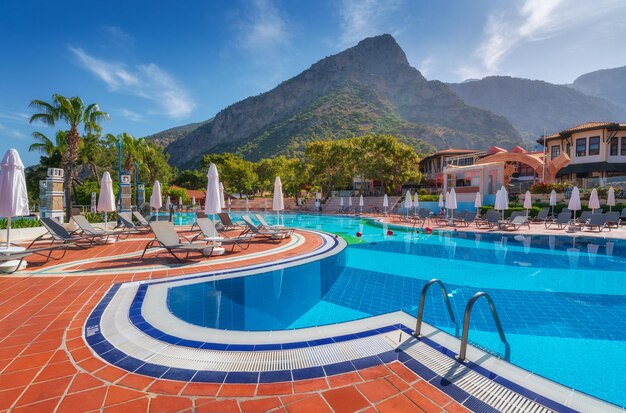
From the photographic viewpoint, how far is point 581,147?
90.8ft

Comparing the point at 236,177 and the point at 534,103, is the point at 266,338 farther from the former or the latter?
the point at 534,103

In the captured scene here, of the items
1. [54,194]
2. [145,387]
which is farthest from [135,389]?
[54,194]

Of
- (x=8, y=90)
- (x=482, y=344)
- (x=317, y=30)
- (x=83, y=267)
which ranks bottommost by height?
(x=482, y=344)

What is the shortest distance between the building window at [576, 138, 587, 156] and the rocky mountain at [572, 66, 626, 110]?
20344cm

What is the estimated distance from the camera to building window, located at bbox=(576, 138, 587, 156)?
27.4 metres

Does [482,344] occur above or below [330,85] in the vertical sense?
below

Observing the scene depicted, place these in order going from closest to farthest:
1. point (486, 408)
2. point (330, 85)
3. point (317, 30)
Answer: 1. point (486, 408)
2. point (317, 30)
3. point (330, 85)

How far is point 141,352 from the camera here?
284cm

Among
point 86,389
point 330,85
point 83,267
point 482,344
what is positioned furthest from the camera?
point 330,85

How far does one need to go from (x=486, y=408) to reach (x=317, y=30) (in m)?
33.5

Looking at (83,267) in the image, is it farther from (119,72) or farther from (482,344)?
(119,72)

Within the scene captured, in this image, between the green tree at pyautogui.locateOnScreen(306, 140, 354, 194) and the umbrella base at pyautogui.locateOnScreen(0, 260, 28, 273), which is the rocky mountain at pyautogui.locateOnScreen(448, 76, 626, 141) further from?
the umbrella base at pyautogui.locateOnScreen(0, 260, 28, 273)

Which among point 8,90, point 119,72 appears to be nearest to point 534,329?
point 119,72

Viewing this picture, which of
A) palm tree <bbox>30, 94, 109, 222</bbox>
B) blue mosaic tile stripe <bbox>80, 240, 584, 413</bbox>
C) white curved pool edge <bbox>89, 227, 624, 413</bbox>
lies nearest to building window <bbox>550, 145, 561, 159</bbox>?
white curved pool edge <bbox>89, 227, 624, 413</bbox>
